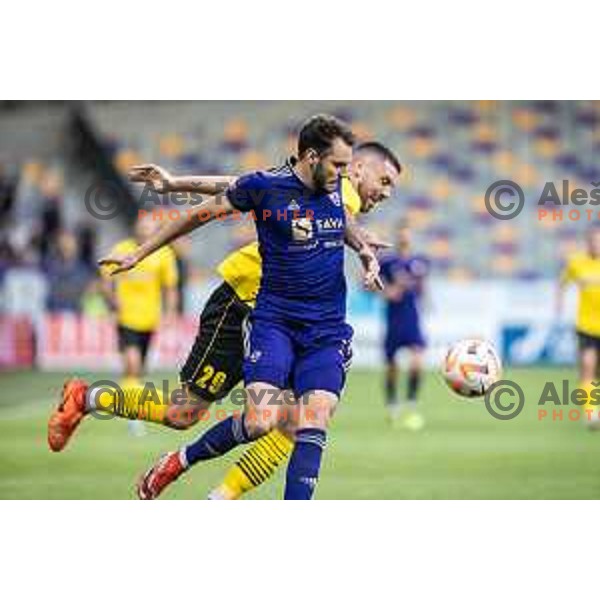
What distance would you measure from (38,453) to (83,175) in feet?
38.4

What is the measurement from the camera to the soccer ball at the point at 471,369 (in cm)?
778

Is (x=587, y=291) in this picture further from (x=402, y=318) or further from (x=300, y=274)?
(x=300, y=274)

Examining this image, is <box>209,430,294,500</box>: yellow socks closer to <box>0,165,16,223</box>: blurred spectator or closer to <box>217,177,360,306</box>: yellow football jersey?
<box>217,177,360,306</box>: yellow football jersey

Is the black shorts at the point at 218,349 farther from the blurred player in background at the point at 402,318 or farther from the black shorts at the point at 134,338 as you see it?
the blurred player in background at the point at 402,318

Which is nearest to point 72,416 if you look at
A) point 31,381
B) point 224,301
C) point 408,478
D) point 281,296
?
point 224,301

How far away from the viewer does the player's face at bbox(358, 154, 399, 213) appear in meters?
7.12

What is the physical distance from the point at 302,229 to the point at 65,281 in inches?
513

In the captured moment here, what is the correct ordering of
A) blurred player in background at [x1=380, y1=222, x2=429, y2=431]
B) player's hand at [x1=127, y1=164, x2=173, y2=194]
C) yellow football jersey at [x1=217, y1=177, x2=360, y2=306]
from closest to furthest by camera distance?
player's hand at [x1=127, y1=164, x2=173, y2=194] → yellow football jersey at [x1=217, y1=177, x2=360, y2=306] → blurred player in background at [x1=380, y1=222, x2=429, y2=431]

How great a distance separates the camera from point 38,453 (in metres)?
9.99

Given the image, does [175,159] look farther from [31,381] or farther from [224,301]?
[224,301]

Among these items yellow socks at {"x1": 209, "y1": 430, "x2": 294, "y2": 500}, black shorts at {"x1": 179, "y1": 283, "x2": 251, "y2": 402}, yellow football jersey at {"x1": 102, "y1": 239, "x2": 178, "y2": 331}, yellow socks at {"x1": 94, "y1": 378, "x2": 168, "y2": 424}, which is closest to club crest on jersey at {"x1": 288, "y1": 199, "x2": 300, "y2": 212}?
black shorts at {"x1": 179, "y1": 283, "x2": 251, "y2": 402}

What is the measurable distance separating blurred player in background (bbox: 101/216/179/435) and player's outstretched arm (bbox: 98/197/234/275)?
5513mm

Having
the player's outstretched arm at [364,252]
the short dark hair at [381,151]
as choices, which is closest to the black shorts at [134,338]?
the short dark hair at [381,151]

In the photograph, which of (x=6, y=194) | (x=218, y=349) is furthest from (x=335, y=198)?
(x=6, y=194)
